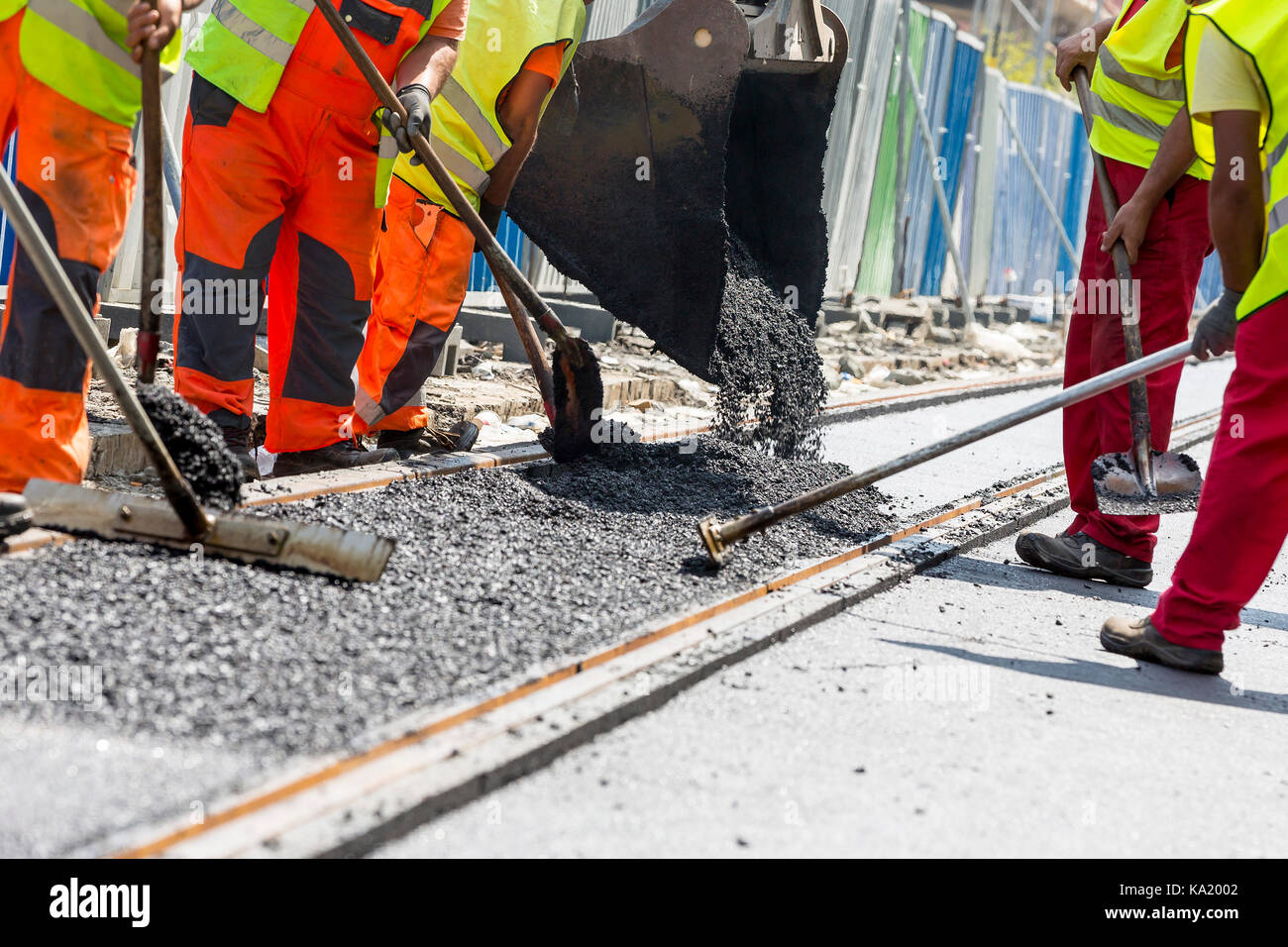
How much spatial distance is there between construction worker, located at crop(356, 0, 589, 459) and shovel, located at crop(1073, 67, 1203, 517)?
1.92 meters

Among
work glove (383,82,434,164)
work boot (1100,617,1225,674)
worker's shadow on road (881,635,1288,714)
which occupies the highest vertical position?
work glove (383,82,434,164)

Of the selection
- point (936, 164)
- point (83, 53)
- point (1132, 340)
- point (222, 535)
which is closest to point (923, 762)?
point (222, 535)

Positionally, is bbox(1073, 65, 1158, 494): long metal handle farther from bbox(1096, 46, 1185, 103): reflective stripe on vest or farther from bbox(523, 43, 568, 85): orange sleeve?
bbox(523, 43, 568, 85): orange sleeve

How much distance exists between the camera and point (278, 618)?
2.72 meters

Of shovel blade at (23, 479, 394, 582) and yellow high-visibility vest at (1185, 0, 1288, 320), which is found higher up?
yellow high-visibility vest at (1185, 0, 1288, 320)

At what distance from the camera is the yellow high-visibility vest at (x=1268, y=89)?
3.15 meters

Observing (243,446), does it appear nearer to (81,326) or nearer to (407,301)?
(407,301)

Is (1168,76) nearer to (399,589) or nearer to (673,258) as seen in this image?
(673,258)

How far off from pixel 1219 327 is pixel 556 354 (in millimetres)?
2177

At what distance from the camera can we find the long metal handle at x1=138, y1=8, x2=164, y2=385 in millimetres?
3100

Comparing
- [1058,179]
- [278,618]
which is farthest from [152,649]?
[1058,179]

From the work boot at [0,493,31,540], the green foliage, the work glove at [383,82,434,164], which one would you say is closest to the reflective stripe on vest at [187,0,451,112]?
the work glove at [383,82,434,164]

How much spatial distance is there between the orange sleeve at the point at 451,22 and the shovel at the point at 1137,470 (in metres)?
2.04

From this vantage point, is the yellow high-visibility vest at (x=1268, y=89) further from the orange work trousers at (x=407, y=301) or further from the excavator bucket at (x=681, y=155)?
the orange work trousers at (x=407, y=301)
